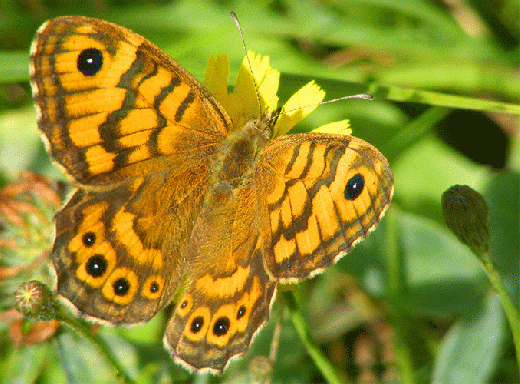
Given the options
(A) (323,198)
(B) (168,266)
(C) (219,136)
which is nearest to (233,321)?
(B) (168,266)

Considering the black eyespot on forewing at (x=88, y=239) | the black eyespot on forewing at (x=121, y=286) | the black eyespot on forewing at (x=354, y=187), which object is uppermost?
the black eyespot on forewing at (x=354, y=187)

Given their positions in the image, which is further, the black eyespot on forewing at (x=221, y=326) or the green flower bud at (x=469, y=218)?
the green flower bud at (x=469, y=218)

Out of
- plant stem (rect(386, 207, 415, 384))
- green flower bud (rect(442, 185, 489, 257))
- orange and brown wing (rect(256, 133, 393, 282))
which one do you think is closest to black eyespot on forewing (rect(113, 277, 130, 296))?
orange and brown wing (rect(256, 133, 393, 282))

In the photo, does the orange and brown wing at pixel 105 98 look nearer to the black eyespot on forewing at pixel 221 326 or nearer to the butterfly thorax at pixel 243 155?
the butterfly thorax at pixel 243 155

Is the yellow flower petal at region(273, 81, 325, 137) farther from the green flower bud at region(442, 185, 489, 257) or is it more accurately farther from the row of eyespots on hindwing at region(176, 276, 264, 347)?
the row of eyespots on hindwing at region(176, 276, 264, 347)

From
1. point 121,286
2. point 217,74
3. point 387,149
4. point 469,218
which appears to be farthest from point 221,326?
point 387,149

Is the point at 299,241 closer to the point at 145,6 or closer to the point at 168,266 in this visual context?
the point at 168,266

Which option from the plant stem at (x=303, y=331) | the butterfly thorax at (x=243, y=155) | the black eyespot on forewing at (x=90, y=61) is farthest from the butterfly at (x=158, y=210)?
the plant stem at (x=303, y=331)
